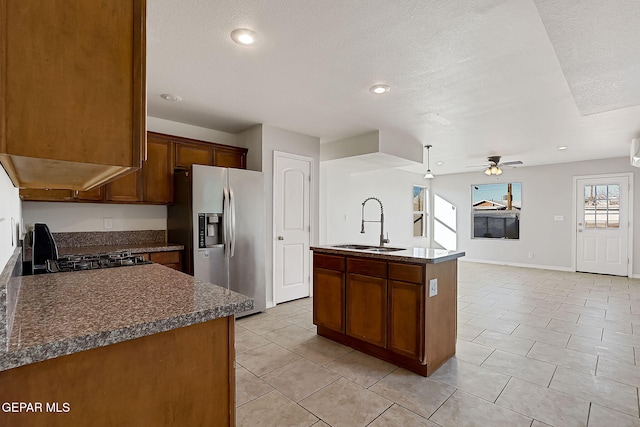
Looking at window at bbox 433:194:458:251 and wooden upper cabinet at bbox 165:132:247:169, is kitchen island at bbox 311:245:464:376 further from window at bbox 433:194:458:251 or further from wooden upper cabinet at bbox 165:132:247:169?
window at bbox 433:194:458:251

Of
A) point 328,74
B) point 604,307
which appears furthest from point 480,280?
point 328,74

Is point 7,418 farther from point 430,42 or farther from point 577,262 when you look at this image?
point 577,262

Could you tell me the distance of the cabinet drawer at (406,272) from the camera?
237cm

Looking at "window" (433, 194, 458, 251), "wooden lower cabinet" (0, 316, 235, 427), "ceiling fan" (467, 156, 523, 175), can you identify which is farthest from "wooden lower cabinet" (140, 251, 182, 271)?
"window" (433, 194, 458, 251)

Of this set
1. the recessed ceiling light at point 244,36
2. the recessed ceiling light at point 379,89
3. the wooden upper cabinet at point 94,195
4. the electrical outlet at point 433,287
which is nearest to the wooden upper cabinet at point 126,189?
the wooden upper cabinet at point 94,195

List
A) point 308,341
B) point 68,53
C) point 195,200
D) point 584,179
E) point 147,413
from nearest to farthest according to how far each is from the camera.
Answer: point 68,53 → point 147,413 → point 308,341 → point 195,200 → point 584,179

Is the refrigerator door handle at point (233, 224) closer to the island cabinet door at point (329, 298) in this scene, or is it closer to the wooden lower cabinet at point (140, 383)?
the island cabinet door at point (329, 298)

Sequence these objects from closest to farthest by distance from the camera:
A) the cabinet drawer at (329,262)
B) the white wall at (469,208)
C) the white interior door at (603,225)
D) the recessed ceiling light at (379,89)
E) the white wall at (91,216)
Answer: the recessed ceiling light at (379,89) → the cabinet drawer at (329,262) → the white wall at (91,216) → the white wall at (469,208) → the white interior door at (603,225)

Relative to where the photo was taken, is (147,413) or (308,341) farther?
(308,341)

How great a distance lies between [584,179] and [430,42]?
652 centimetres

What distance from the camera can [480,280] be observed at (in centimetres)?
585

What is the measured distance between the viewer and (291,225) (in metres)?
4.37

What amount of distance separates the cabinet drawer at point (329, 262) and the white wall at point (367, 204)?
238cm

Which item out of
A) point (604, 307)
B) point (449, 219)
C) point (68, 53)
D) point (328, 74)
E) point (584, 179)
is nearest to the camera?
point (68, 53)
